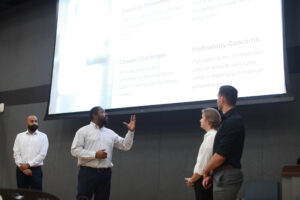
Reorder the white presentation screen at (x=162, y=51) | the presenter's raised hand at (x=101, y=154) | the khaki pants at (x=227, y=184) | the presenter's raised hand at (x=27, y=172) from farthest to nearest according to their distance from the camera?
1. the presenter's raised hand at (x=27, y=172)
2. the white presentation screen at (x=162, y=51)
3. the presenter's raised hand at (x=101, y=154)
4. the khaki pants at (x=227, y=184)

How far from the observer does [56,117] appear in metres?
5.18

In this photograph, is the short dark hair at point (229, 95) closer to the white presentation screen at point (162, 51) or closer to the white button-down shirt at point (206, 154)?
the white button-down shirt at point (206, 154)

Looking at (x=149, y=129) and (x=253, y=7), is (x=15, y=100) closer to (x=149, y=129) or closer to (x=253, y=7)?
(x=149, y=129)

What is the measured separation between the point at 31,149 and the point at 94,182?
149 cm

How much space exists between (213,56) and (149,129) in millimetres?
1326

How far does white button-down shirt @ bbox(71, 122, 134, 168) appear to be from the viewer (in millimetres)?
3457

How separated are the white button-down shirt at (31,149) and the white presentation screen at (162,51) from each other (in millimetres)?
627

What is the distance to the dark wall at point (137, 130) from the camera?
3.72 metres

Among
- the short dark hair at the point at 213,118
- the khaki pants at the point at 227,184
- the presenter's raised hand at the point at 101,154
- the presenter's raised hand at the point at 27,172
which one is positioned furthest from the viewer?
the presenter's raised hand at the point at 27,172

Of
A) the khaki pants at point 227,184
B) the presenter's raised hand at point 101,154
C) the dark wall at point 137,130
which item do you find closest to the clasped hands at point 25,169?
the dark wall at point 137,130

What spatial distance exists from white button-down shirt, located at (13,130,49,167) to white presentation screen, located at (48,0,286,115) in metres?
0.63

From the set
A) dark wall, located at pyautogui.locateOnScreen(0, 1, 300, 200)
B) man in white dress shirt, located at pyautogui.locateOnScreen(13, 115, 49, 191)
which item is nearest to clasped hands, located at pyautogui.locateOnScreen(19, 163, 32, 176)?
man in white dress shirt, located at pyautogui.locateOnScreen(13, 115, 49, 191)

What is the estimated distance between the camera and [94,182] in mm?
3439

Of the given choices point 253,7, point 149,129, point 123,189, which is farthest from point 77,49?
point 253,7
